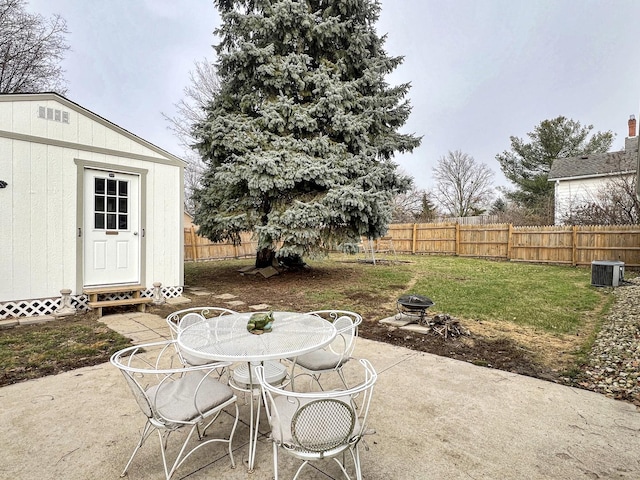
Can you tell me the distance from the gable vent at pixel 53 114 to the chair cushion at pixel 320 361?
5.73 meters

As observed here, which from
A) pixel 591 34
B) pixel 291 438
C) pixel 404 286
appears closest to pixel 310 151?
pixel 404 286

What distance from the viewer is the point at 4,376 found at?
318cm

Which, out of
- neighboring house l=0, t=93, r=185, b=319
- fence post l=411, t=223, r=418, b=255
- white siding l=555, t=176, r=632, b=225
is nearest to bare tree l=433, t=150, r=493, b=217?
white siding l=555, t=176, r=632, b=225

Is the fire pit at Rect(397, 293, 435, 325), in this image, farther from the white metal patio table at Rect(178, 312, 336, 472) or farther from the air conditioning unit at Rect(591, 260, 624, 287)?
the air conditioning unit at Rect(591, 260, 624, 287)

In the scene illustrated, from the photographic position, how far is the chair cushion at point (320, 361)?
2510 mm

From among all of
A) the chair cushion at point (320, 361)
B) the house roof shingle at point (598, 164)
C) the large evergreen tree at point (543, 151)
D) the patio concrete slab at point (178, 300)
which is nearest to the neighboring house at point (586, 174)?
the house roof shingle at point (598, 164)

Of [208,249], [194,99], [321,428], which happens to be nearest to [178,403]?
[321,428]

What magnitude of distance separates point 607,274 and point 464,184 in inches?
809

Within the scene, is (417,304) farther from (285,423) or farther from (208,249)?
(208,249)

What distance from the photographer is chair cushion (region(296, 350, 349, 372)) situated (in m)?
2.51

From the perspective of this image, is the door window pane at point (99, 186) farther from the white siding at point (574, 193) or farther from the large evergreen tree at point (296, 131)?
the white siding at point (574, 193)

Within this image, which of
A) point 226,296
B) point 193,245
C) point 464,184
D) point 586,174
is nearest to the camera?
point 226,296

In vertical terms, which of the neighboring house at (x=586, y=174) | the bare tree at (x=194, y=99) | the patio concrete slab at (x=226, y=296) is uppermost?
the bare tree at (x=194, y=99)

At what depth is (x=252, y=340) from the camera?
7.41 feet
